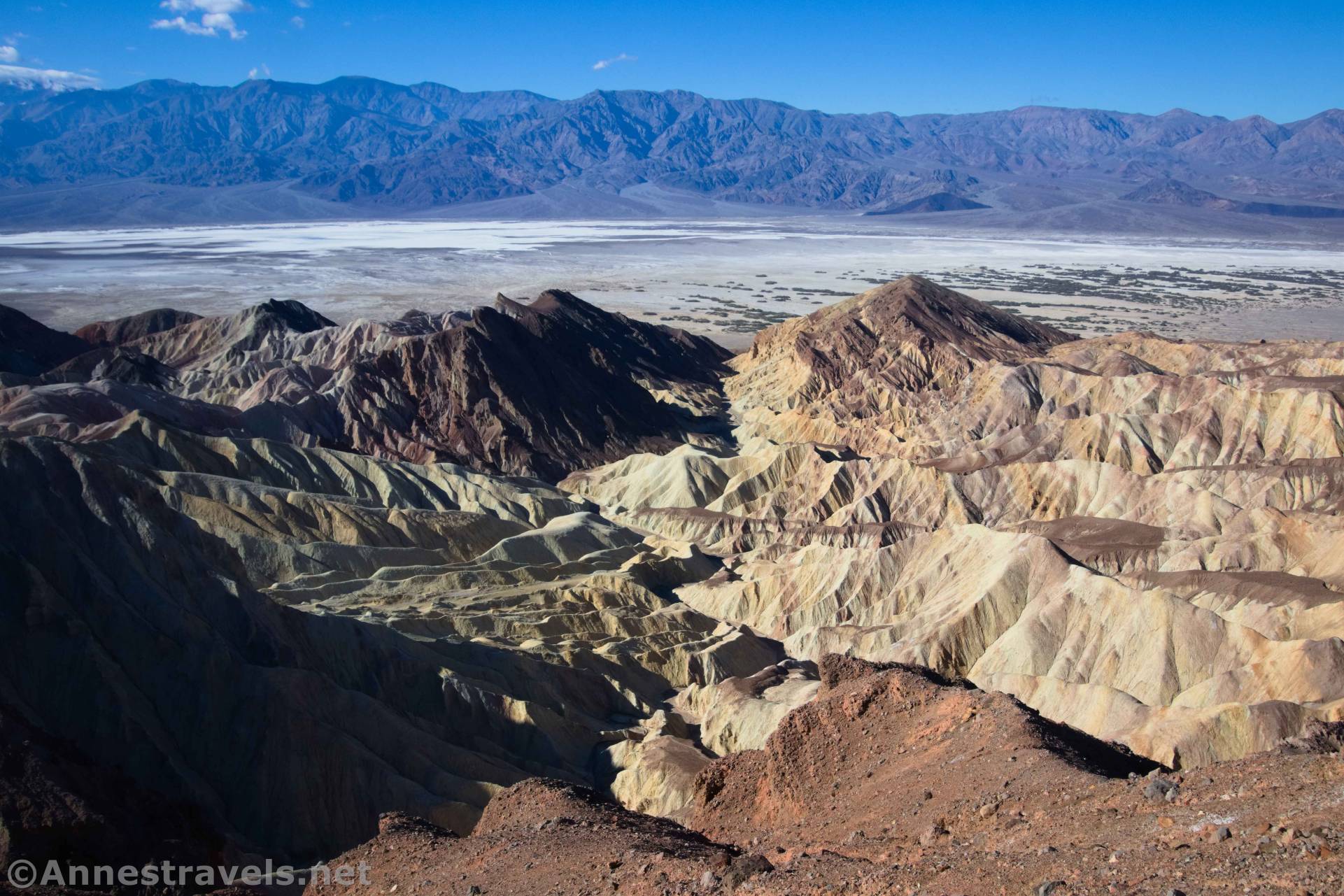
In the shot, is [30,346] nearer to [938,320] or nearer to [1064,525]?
[938,320]

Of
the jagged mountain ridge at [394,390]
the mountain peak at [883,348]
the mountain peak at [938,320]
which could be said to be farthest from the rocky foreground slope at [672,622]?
the mountain peak at [938,320]

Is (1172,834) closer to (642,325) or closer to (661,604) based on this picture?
(661,604)

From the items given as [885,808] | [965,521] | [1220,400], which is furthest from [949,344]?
[885,808]

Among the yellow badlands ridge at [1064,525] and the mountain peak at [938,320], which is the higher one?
the mountain peak at [938,320]

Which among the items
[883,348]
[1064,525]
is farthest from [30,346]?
[1064,525]

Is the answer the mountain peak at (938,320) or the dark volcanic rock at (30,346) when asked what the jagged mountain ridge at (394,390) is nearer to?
the dark volcanic rock at (30,346)

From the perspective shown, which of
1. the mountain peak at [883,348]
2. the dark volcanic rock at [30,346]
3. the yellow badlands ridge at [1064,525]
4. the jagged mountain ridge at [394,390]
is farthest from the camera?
the mountain peak at [883,348]

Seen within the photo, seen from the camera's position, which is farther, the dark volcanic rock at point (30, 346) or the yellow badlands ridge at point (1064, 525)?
the dark volcanic rock at point (30, 346)

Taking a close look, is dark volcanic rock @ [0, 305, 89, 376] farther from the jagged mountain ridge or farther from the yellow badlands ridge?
the yellow badlands ridge

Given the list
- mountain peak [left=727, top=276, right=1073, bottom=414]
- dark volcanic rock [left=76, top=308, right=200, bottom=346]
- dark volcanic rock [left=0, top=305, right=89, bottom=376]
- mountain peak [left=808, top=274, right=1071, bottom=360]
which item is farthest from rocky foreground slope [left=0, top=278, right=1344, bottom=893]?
dark volcanic rock [left=76, top=308, right=200, bottom=346]
